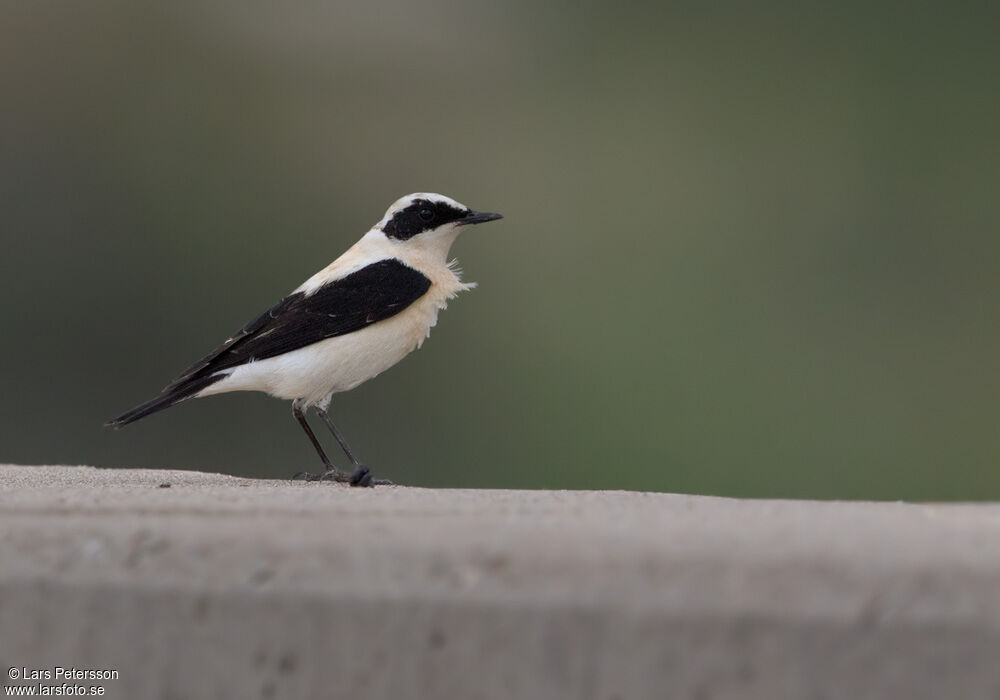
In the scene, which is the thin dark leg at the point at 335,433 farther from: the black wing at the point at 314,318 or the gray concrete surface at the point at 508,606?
the gray concrete surface at the point at 508,606

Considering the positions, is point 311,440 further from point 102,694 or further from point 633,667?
point 633,667

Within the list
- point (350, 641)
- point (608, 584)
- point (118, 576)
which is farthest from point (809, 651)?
point (118, 576)

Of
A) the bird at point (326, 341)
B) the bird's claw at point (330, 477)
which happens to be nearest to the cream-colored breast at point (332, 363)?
the bird at point (326, 341)

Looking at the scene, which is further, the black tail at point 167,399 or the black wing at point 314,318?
the black wing at point 314,318

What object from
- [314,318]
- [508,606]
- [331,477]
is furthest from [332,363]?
[508,606]

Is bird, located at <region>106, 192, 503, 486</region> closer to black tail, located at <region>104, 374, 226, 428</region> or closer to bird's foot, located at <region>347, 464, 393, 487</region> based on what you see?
black tail, located at <region>104, 374, 226, 428</region>

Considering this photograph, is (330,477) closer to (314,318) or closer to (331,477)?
(331,477)

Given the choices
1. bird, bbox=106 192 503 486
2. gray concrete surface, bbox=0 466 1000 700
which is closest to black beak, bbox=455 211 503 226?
bird, bbox=106 192 503 486
